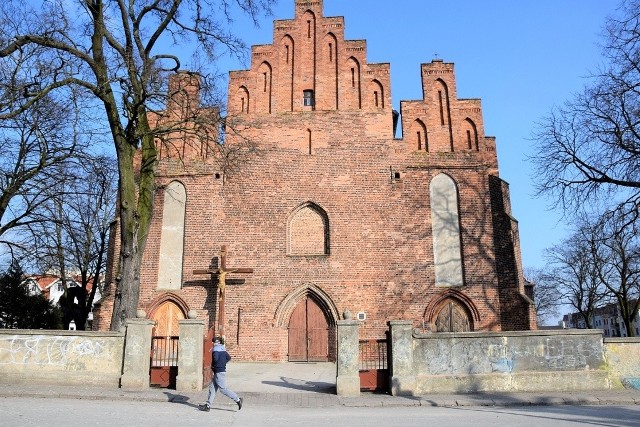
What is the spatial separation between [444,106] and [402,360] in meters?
10.8

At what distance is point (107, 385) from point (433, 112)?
1362 centimetres

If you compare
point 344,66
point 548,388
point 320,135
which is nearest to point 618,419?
point 548,388

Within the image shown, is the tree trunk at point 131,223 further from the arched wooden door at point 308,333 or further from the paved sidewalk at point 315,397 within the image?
the arched wooden door at point 308,333

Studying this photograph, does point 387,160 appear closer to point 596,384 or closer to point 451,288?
point 451,288

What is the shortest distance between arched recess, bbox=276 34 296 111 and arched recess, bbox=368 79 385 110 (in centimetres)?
285

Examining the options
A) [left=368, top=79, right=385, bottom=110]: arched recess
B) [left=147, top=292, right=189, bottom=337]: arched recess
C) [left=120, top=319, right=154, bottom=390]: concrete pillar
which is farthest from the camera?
[left=368, top=79, right=385, bottom=110]: arched recess

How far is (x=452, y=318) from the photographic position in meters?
17.5

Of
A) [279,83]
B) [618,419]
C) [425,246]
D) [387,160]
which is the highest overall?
[279,83]

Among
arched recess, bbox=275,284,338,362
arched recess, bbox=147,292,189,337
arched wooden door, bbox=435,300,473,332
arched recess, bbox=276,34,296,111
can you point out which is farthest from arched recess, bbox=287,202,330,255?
arched wooden door, bbox=435,300,473,332

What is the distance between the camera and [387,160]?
61.7 ft

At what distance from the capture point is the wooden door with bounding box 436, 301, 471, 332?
17.4 meters

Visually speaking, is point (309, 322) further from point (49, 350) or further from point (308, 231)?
point (49, 350)

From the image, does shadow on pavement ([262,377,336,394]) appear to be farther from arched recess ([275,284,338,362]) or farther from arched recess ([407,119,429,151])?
arched recess ([407,119,429,151])

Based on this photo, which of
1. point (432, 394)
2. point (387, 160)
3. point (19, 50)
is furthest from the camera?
point (387, 160)
